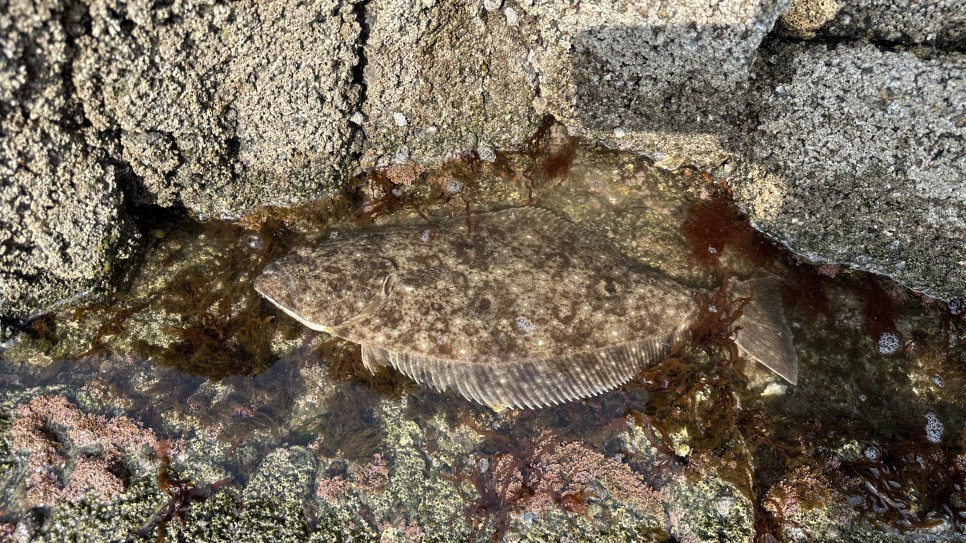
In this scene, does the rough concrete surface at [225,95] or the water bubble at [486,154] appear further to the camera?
the water bubble at [486,154]

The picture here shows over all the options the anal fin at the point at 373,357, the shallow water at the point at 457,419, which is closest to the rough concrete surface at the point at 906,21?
the shallow water at the point at 457,419

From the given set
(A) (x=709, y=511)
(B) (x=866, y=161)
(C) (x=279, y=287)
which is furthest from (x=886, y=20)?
(C) (x=279, y=287)

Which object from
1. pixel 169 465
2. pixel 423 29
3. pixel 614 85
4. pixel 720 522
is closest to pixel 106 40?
pixel 423 29

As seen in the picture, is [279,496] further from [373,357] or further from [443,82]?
[443,82]

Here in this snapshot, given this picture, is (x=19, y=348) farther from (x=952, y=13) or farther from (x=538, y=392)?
(x=952, y=13)

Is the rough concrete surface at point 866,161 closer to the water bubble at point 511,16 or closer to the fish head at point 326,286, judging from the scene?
the water bubble at point 511,16
